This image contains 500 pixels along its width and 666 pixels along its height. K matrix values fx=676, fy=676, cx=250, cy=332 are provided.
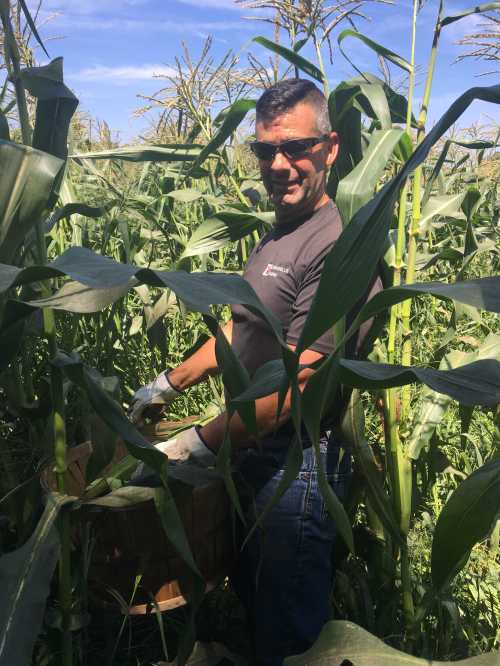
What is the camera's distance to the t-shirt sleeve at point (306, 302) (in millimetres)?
1534

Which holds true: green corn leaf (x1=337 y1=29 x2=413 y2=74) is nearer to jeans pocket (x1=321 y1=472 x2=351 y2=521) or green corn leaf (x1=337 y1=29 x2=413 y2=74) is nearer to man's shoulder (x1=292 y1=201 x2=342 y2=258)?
man's shoulder (x1=292 y1=201 x2=342 y2=258)

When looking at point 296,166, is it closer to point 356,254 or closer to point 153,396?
point 153,396

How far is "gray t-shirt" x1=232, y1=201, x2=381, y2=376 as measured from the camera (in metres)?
1.60

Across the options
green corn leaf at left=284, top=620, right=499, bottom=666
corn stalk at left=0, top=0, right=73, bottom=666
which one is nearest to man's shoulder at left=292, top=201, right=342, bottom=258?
corn stalk at left=0, top=0, right=73, bottom=666

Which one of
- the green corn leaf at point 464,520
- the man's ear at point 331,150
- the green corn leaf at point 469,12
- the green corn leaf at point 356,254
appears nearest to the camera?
the green corn leaf at point 356,254

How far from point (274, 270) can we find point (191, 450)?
1.57 feet

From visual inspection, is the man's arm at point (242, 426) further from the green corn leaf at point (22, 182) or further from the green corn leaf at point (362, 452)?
the green corn leaf at point (22, 182)

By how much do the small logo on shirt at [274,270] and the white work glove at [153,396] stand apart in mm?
432

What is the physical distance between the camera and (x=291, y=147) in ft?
5.49

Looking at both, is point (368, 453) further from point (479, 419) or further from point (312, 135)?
point (479, 419)

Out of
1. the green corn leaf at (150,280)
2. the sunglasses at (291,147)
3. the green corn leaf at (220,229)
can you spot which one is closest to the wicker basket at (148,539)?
the green corn leaf at (150,280)

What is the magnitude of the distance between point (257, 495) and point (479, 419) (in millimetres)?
1200

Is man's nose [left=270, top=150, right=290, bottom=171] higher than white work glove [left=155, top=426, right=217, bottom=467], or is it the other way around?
man's nose [left=270, top=150, right=290, bottom=171]

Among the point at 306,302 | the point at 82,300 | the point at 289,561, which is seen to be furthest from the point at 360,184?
the point at 289,561
